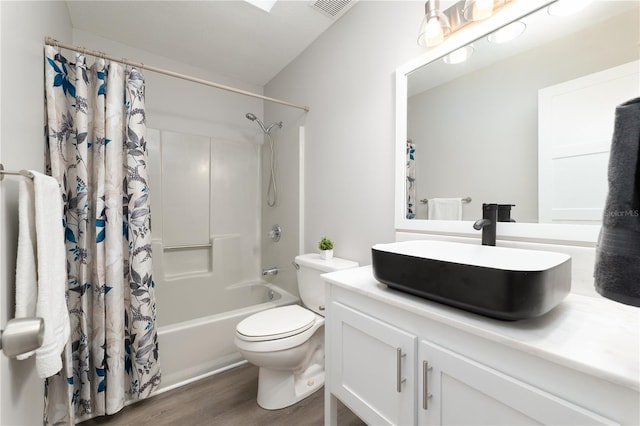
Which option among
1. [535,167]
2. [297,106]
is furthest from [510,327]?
[297,106]

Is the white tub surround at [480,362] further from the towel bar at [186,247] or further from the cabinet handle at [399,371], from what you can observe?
the towel bar at [186,247]

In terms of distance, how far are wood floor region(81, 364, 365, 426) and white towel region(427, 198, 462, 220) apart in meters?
1.16

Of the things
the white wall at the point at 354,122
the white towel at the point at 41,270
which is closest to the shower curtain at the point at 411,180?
the white wall at the point at 354,122

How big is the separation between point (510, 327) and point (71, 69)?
2.22m

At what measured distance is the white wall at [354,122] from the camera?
1.51 metres

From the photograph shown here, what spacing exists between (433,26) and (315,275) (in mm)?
1478

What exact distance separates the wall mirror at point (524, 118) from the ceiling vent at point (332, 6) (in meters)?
0.69

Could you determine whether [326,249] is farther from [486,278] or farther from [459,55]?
[459,55]

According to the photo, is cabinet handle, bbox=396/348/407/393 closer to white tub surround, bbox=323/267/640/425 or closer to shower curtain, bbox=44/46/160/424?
white tub surround, bbox=323/267/640/425

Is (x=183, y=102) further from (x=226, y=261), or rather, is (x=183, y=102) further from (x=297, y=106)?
(x=226, y=261)

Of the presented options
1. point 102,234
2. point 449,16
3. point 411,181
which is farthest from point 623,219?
point 102,234

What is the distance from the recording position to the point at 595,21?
2.91 ft

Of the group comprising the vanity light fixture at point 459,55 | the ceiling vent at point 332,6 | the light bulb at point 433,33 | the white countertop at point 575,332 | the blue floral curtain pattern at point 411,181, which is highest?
the ceiling vent at point 332,6

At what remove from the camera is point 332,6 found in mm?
1702
